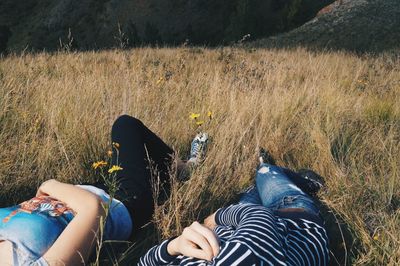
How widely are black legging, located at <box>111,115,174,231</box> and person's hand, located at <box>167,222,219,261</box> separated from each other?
2.27 ft

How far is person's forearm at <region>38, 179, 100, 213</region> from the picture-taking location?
209cm

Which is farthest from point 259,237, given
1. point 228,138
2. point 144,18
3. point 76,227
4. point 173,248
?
point 144,18

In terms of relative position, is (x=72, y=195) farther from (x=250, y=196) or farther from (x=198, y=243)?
(x=250, y=196)

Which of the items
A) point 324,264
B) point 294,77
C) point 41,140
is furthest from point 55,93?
point 294,77

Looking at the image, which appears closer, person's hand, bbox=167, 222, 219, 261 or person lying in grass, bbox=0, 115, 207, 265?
person's hand, bbox=167, 222, 219, 261

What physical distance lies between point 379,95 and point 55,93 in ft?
11.2

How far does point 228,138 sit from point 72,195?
1.40 meters

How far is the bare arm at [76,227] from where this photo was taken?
1837 millimetres

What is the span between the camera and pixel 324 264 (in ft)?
6.37

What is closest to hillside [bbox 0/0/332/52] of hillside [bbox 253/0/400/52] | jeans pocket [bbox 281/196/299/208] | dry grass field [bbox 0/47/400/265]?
hillside [bbox 253/0/400/52]

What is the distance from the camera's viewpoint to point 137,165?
2.65 metres

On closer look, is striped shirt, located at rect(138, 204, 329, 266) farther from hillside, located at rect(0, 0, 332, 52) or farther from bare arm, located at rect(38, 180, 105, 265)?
hillside, located at rect(0, 0, 332, 52)

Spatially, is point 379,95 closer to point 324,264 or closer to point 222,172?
point 222,172

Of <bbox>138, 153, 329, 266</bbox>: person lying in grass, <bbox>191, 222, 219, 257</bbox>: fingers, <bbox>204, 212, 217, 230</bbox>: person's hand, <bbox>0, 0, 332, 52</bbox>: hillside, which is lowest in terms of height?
<bbox>204, 212, 217, 230</bbox>: person's hand
